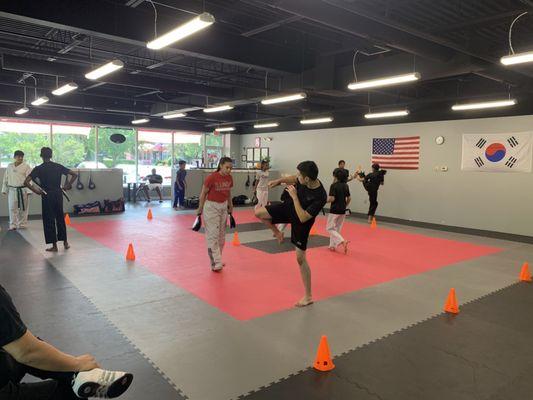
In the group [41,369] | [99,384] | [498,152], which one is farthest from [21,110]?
[498,152]

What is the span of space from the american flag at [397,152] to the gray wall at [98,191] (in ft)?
28.3

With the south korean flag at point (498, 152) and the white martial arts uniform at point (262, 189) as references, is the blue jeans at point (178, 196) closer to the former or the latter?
the white martial arts uniform at point (262, 189)

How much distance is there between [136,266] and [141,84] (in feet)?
19.5

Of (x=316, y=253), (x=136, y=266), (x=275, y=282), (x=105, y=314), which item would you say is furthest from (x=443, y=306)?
(x=136, y=266)

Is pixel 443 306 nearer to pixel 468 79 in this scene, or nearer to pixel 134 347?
pixel 134 347

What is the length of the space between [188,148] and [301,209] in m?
15.6

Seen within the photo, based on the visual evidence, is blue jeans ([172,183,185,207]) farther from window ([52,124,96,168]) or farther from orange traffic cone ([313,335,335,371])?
orange traffic cone ([313,335,335,371])

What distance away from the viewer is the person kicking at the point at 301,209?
421 cm

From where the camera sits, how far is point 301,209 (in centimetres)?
420

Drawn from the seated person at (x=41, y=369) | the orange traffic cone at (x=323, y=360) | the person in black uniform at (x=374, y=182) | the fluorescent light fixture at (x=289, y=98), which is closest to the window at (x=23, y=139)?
the fluorescent light fixture at (x=289, y=98)

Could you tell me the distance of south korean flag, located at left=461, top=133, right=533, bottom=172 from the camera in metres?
9.69

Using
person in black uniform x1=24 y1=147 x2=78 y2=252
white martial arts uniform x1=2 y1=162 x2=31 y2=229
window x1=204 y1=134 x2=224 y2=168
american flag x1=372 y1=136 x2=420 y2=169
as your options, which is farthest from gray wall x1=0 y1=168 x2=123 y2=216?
american flag x1=372 y1=136 x2=420 y2=169

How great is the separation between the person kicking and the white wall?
25.9 feet

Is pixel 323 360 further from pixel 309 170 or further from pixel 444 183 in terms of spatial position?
pixel 444 183
